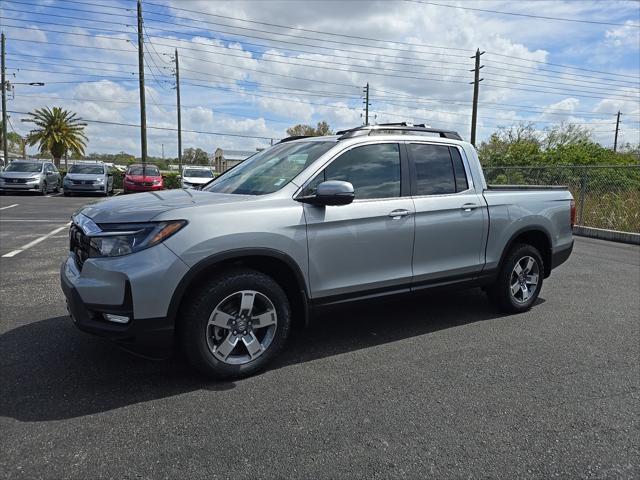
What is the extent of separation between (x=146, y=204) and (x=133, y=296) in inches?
30.9

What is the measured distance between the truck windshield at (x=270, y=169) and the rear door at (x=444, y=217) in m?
0.96

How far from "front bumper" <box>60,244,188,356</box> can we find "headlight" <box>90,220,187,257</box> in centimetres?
5

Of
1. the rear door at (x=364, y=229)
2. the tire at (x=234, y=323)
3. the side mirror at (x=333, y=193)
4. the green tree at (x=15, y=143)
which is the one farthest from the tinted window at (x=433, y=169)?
the green tree at (x=15, y=143)

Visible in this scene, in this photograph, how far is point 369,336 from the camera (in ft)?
15.0

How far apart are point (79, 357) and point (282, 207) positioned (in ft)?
6.63

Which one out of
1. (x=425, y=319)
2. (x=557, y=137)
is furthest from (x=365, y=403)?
(x=557, y=137)

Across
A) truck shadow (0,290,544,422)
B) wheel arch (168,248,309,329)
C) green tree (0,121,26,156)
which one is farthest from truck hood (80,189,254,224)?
green tree (0,121,26,156)

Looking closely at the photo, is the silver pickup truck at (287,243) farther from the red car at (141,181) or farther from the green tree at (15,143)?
the green tree at (15,143)

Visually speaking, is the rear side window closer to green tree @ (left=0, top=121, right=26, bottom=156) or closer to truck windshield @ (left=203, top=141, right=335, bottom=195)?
truck windshield @ (left=203, top=141, right=335, bottom=195)

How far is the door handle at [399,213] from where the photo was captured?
4.19m

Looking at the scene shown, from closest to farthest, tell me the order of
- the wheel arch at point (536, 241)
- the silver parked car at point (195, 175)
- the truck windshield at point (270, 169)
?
1. the truck windshield at point (270, 169)
2. the wheel arch at point (536, 241)
3. the silver parked car at point (195, 175)

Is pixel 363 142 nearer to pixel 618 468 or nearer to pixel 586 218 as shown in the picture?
pixel 618 468

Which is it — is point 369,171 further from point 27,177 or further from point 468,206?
point 27,177

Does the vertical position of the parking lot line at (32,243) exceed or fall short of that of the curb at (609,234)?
it falls short
